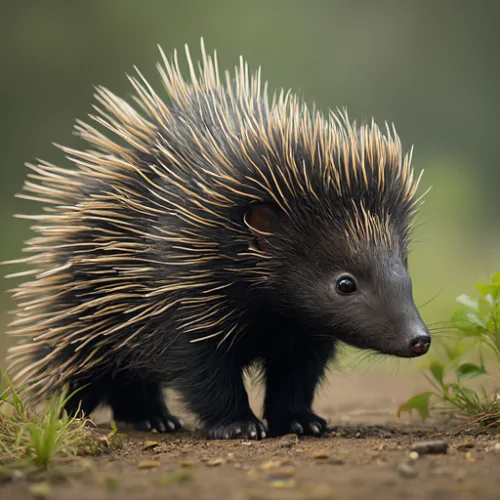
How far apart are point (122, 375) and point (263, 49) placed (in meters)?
21.5

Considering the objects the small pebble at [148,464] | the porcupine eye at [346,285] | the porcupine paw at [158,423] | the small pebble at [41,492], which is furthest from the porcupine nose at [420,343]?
the porcupine paw at [158,423]

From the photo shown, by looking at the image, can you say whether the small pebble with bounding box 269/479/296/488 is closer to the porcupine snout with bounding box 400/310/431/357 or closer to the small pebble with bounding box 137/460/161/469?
the small pebble with bounding box 137/460/161/469

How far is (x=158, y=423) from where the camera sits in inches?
287

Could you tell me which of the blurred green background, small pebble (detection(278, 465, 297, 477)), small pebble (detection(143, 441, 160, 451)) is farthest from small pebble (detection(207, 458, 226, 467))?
the blurred green background

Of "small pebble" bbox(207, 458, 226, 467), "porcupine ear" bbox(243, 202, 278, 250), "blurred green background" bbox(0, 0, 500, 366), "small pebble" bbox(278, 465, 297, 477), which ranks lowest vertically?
"small pebble" bbox(207, 458, 226, 467)

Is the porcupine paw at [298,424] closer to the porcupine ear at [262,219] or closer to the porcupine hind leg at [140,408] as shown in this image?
the porcupine hind leg at [140,408]

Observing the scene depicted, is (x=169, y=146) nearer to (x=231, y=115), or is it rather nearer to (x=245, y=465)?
(x=231, y=115)

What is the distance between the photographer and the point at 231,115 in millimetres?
6453

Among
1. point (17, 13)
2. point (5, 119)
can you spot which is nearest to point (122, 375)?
point (5, 119)

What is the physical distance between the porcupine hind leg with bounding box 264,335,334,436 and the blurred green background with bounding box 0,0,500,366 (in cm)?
1737

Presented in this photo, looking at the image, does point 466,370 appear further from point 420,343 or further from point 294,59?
point 294,59

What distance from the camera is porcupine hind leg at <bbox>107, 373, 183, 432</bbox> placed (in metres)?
7.30

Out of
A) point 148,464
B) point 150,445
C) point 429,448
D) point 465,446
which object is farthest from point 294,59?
point 148,464

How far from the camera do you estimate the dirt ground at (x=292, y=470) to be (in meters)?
3.89
